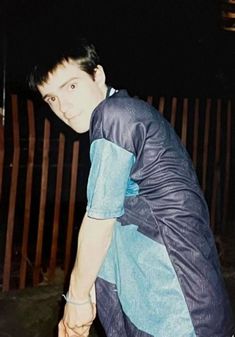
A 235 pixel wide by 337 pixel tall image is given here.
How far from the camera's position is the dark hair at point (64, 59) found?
1.65m

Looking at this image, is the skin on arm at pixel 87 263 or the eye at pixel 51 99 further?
the eye at pixel 51 99

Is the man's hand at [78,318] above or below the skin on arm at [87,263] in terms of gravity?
below

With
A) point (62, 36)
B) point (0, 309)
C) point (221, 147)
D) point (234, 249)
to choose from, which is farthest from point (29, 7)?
point (62, 36)

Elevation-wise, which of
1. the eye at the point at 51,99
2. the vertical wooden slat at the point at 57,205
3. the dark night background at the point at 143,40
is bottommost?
the vertical wooden slat at the point at 57,205

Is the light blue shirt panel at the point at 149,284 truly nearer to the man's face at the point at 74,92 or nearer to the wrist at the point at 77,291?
the wrist at the point at 77,291

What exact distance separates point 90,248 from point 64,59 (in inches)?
25.2

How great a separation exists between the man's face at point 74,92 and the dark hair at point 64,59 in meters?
0.01

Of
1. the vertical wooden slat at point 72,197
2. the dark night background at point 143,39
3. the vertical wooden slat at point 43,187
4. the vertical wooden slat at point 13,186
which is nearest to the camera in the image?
the vertical wooden slat at point 13,186

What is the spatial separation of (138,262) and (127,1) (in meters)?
Result: 11.3

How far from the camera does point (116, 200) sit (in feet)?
5.09

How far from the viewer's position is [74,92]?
1662 millimetres

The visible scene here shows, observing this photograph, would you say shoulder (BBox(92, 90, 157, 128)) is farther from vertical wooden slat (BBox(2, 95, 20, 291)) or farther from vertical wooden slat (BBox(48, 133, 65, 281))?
vertical wooden slat (BBox(48, 133, 65, 281))

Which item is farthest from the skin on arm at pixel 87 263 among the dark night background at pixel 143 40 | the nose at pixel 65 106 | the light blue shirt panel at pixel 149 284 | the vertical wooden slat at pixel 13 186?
the dark night background at pixel 143 40

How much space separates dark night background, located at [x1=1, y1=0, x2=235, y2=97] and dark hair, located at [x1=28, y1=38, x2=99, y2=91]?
10.0 meters
